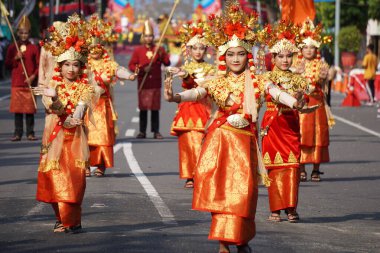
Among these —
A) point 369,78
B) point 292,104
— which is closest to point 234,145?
point 292,104

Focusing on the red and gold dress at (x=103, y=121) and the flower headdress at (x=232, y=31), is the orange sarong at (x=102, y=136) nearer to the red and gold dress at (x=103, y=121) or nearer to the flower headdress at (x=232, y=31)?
the red and gold dress at (x=103, y=121)

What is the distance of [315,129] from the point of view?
18797 millimetres

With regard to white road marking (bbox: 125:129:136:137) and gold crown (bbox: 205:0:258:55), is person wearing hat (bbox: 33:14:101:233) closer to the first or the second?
gold crown (bbox: 205:0:258:55)

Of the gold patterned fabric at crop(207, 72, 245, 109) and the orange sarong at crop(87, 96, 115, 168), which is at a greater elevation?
the gold patterned fabric at crop(207, 72, 245, 109)

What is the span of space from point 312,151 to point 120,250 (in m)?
7.66

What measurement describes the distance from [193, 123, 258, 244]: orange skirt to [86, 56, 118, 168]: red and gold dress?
7.41 m

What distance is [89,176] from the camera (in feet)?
61.0

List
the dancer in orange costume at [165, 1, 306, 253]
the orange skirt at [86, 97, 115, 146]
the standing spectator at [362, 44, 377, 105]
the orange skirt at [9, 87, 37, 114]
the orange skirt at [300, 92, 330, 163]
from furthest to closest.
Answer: the standing spectator at [362, 44, 377, 105] → the orange skirt at [9, 87, 37, 114] → the orange skirt at [86, 97, 115, 146] → the orange skirt at [300, 92, 330, 163] → the dancer in orange costume at [165, 1, 306, 253]

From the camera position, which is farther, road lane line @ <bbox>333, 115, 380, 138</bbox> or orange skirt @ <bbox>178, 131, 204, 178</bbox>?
road lane line @ <bbox>333, 115, 380, 138</bbox>

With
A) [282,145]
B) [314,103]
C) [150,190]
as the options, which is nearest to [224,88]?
[282,145]

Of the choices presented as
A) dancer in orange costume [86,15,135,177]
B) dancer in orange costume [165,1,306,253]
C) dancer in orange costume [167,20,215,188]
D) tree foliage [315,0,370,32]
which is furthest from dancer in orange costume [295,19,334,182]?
tree foliage [315,0,370,32]

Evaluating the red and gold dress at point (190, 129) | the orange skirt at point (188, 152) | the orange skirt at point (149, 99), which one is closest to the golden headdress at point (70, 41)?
the red and gold dress at point (190, 129)

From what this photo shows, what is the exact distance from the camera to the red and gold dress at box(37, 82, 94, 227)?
12.6 m

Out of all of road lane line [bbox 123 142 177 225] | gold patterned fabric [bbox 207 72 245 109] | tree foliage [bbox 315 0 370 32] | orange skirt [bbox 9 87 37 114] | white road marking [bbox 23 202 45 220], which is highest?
tree foliage [bbox 315 0 370 32]
